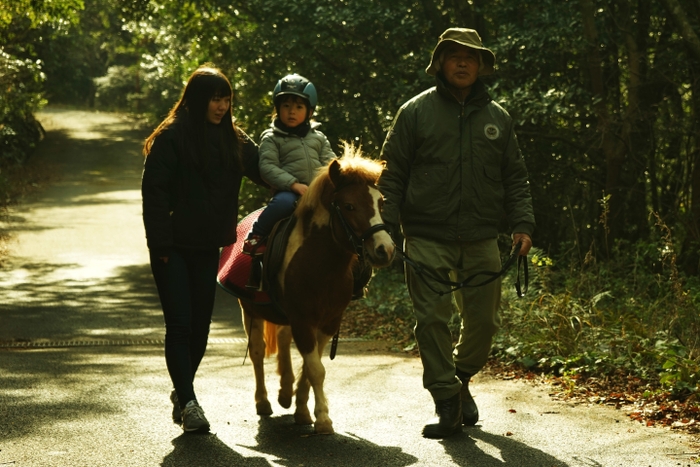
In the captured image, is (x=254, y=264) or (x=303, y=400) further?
(x=254, y=264)

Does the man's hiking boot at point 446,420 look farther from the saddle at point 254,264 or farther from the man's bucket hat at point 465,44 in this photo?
the man's bucket hat at point 465,44

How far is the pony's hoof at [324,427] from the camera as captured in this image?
627 centimetres

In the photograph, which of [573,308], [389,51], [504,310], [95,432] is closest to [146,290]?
[389,51]

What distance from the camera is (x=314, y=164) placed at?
23.5ft

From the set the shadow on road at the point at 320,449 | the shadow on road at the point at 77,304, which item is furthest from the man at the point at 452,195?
the shadow on road at the point at 77,304

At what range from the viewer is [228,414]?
6973 mm

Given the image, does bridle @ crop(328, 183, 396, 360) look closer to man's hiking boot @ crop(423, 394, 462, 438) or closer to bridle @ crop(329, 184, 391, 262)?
bridle @ crop(329, 184, 391, 262)

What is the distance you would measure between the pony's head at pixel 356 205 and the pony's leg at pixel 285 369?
119 centimetres

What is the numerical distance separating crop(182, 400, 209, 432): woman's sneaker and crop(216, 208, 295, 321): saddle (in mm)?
939

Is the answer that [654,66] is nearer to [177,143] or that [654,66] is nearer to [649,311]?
[649,311]

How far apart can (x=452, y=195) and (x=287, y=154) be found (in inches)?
53.7

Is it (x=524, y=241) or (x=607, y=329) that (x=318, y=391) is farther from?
(x=607, y=329)

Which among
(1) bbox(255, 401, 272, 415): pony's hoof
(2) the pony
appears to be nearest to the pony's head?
(2) the pony

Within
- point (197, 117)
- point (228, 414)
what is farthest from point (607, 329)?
point (197, 117)
